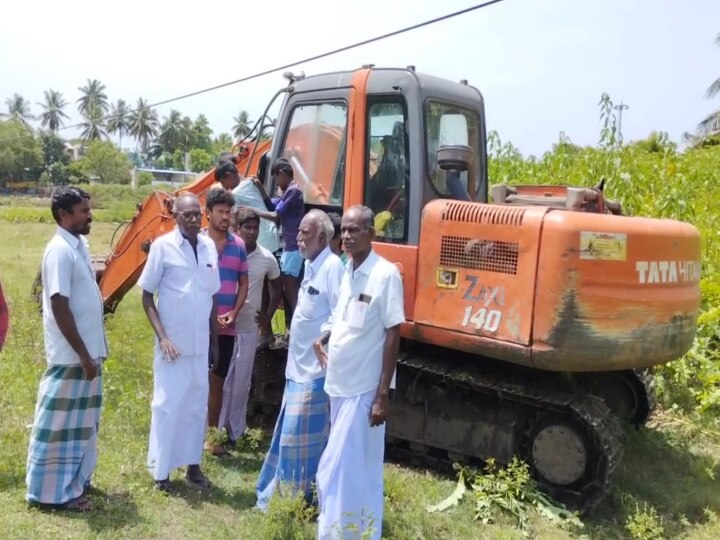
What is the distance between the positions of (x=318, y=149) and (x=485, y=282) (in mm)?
1657

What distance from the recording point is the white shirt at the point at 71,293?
3.78 m

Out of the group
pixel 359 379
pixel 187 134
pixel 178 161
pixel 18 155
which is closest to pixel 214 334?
pixel 359 379

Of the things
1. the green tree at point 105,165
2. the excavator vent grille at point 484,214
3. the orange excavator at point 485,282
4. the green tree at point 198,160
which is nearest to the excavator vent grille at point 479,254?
the orange excavator at point 485,282

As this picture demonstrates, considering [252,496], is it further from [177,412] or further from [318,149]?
[318,149]

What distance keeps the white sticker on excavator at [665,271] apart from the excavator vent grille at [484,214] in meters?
0.75

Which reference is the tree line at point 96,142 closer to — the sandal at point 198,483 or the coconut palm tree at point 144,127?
the coconut palm tree at point 144,127

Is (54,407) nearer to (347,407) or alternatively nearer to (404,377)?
(347,407)

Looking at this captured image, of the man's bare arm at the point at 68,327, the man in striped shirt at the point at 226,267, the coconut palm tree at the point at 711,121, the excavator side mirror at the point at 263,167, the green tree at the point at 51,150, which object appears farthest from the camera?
the green tree at the point at 51,150

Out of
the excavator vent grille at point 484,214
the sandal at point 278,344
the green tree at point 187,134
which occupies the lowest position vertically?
the sandal at point 278,344

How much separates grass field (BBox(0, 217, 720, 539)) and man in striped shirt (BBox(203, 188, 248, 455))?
68 centimetres

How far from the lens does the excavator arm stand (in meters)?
6.46

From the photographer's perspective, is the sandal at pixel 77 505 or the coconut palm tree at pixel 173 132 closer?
the sandal at pixel 77 505

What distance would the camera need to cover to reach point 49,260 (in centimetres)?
379

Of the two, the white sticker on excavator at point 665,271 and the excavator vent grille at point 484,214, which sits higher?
the excavator vent grille at point 484,214
